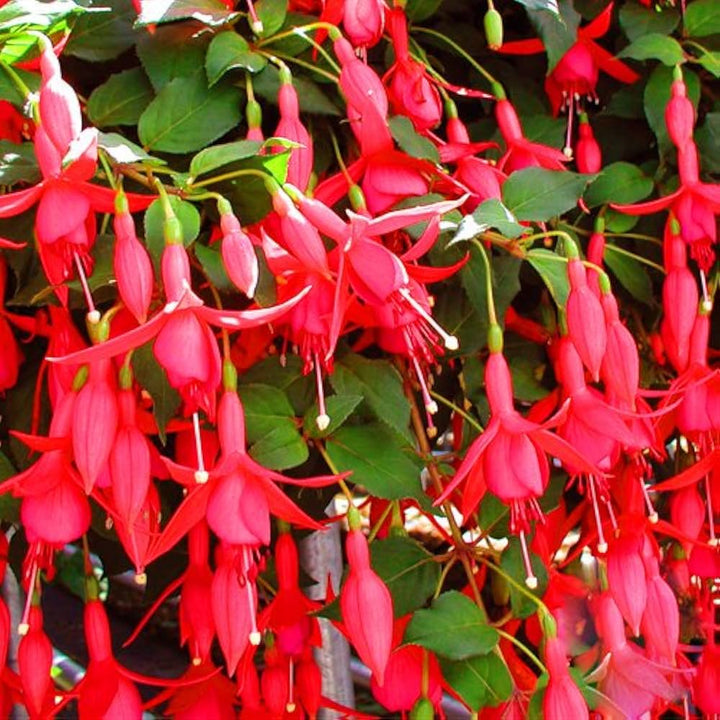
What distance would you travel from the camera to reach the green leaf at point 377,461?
0.61m

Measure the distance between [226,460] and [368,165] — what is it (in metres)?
0.20

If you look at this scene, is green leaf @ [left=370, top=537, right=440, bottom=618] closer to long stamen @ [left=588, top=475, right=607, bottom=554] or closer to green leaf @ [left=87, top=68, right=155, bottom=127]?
long stamen @ [left=588, top=475, right=607, bottom=554]

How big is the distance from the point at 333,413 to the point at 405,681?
0.52ft

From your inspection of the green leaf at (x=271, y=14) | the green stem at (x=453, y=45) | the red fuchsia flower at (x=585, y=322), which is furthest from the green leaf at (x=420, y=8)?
the red fuchsia flower at (x=585, y=322)

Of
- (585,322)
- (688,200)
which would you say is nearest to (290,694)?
(585,322)

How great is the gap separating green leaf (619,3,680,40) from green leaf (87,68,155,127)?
34cm

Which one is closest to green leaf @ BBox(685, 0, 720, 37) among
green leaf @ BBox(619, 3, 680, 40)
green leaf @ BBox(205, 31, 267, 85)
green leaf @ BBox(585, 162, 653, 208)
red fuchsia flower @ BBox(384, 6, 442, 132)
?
green leaf @ BBox(619, 3, 680, 40)

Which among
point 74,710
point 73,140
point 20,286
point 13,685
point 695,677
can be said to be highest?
point 73,140

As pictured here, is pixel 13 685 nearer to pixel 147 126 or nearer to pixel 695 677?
pixel 147 126

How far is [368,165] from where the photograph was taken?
0.61 meters

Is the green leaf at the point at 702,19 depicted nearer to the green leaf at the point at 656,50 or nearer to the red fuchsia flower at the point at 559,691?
the green leaf at the point at 656,50

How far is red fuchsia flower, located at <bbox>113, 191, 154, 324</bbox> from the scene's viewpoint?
466mm

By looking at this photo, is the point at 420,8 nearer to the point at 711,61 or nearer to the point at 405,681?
the point at 711,61

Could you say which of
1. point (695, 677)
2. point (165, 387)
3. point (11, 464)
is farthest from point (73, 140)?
point (695, 677)
